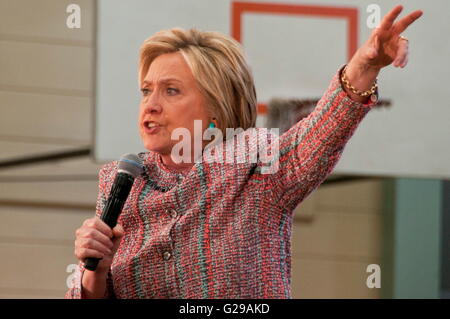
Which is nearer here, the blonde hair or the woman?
the woman

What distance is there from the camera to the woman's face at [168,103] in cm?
154

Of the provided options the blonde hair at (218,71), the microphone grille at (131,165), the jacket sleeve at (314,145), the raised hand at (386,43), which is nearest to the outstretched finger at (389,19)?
the raised hand at (386,43)

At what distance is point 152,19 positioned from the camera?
3262 millimetres

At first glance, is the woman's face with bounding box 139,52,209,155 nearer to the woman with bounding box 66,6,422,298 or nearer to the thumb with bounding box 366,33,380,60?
the woman with bounding box 66,6,422,298

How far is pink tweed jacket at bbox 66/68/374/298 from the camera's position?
1.43m

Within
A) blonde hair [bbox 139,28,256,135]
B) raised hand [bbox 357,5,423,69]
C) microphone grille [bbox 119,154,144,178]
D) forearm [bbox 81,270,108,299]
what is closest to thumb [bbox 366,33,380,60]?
raised hand [bbox 357,5,423,69]

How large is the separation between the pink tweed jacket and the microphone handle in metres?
0.06

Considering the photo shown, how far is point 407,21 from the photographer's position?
4.34ft

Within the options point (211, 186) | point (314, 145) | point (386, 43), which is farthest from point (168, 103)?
point (386, 43)

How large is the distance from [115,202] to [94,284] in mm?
132

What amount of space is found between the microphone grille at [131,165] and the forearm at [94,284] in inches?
6.1
